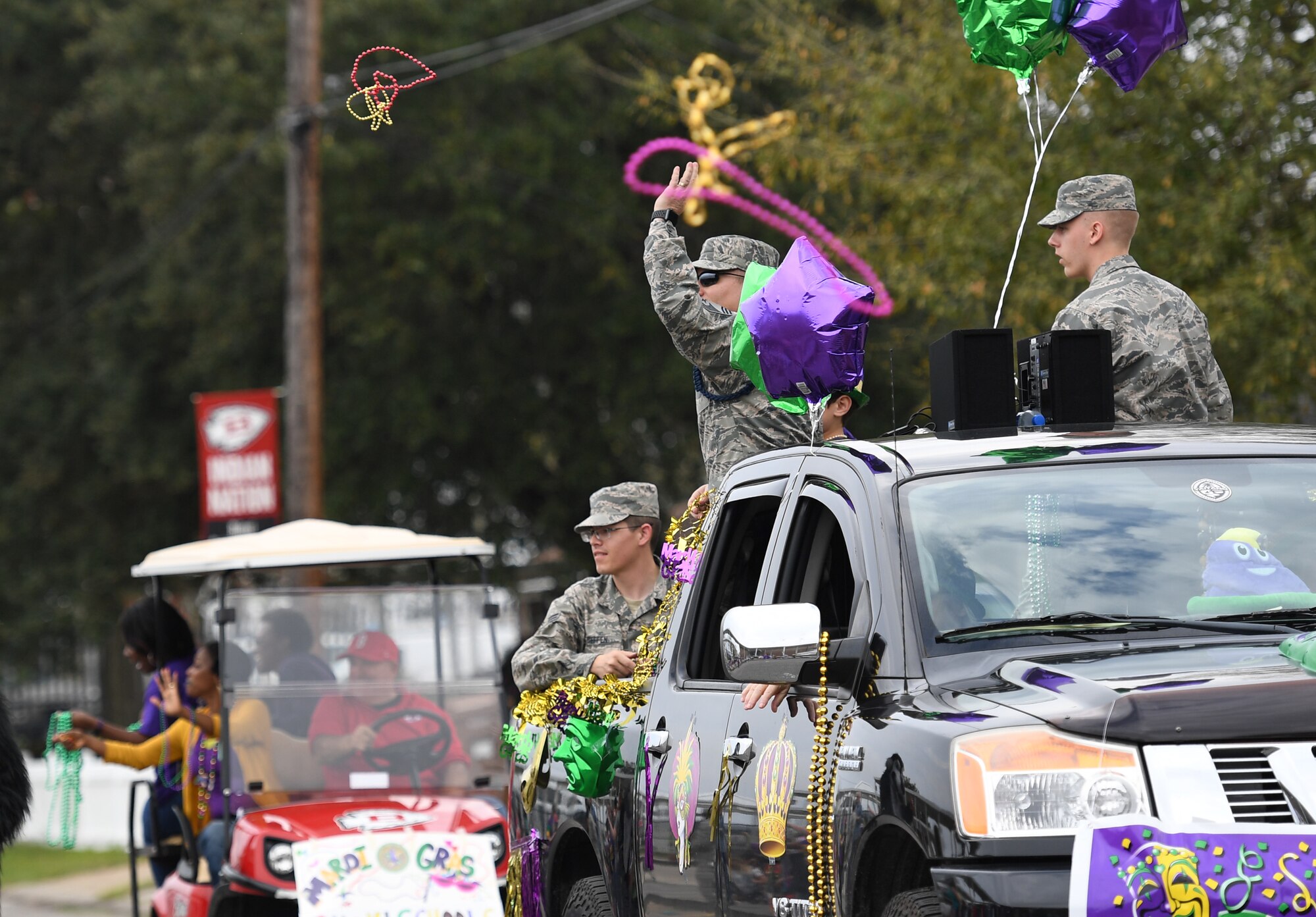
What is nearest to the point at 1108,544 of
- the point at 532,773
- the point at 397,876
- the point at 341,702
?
the point at 532,773

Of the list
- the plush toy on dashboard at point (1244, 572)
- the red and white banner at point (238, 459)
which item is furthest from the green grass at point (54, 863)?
the plush toy on dashboard at point (1244, 572)

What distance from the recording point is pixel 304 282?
18.4 m

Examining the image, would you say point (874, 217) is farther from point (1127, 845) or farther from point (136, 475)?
point (1127, 845)

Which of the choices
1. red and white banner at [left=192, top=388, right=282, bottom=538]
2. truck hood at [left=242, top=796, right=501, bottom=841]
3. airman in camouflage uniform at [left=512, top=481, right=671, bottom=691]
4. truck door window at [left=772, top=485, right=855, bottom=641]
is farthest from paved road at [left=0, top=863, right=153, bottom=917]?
truck door window at [left=772, top=485, right=855, bottom=641]

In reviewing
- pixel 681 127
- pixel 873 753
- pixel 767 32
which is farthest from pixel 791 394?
pixel 681 127

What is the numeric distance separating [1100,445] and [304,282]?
14.4 m

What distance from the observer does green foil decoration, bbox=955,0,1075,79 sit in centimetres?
705

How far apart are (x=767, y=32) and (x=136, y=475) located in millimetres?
11468

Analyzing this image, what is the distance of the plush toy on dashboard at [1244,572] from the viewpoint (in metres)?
4.36

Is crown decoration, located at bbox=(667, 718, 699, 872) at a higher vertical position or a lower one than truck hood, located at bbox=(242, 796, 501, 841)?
higher

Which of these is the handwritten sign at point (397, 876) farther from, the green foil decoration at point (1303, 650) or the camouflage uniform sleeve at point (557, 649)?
the green foil decoration at point (1303, 650)

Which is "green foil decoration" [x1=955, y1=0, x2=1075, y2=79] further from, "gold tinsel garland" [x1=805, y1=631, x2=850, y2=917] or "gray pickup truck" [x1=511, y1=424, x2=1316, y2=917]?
"gold tinsel garland" [x1=805, y1=631, x2=850, y2=917]

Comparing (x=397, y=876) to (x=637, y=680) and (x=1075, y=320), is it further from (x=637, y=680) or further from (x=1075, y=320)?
(x=1075, y=320)

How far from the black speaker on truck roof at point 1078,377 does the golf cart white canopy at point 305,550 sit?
5253 millimetres
